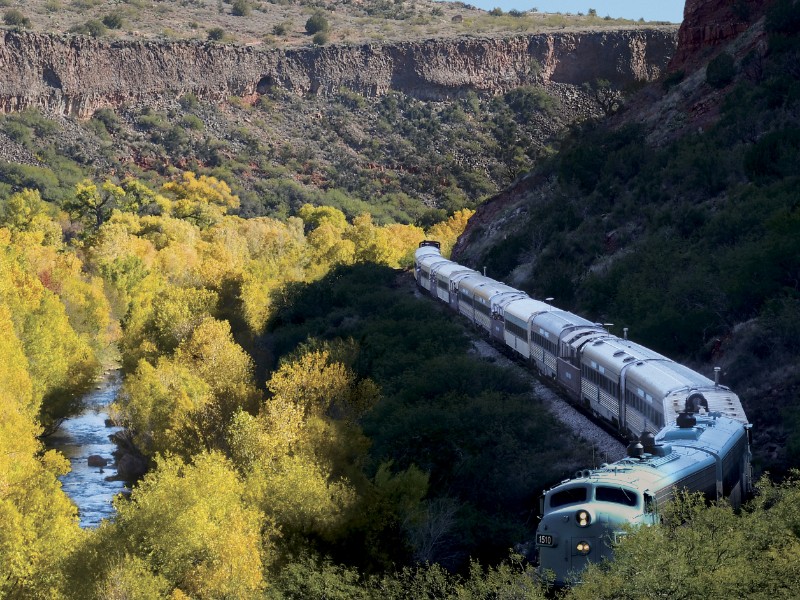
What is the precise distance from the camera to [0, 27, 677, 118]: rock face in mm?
130500

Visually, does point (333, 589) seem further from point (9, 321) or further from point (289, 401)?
point (9, 321)

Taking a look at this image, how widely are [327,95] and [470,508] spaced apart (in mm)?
125694

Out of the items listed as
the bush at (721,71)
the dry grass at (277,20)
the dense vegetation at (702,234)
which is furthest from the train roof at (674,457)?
the dry grass at (277,20)

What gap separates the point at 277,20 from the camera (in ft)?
570

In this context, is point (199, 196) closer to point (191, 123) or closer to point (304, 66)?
point (191, 123)

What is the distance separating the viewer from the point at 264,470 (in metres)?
29.6

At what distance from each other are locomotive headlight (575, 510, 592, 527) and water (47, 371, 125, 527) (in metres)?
22.7

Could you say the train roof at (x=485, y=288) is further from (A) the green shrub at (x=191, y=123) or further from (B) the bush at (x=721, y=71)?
(A) the green shrub at (x=191, y=123)

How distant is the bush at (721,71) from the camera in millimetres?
59469

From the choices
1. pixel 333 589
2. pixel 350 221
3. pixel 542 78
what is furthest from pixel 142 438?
pixel 542 78

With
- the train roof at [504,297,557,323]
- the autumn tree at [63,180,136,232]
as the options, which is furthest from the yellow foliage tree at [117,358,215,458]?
the autumn tree at [63,180,136,232]

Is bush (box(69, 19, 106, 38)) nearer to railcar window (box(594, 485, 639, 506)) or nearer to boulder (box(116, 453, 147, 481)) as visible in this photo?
boulder (box(116, 453, 147, 481))

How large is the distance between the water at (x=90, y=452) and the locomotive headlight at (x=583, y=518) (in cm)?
2267

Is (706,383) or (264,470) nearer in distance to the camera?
(706,383)
